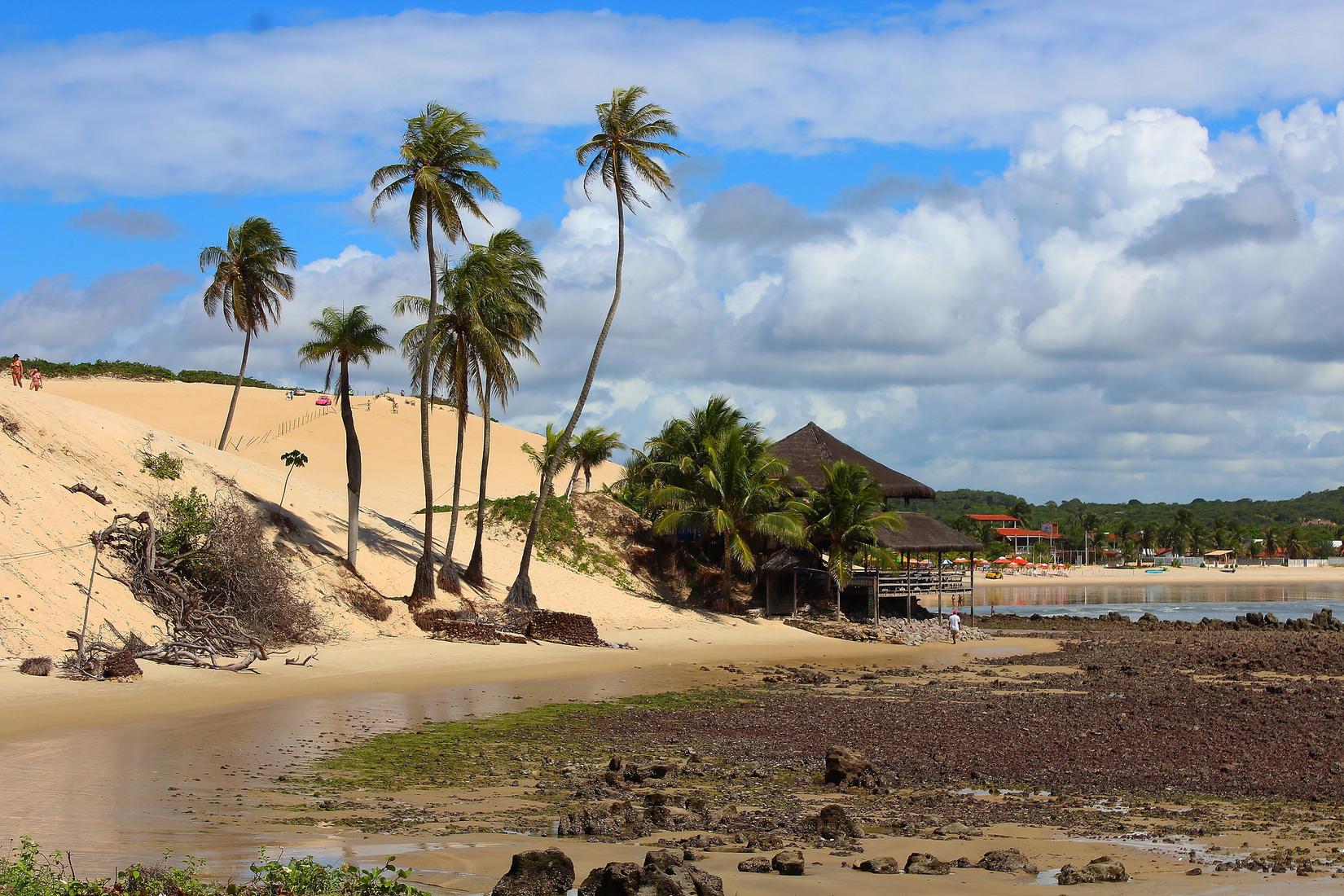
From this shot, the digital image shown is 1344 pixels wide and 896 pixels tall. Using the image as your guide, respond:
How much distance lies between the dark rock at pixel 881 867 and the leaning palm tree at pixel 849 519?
101ft

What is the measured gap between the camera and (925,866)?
33.6 ft

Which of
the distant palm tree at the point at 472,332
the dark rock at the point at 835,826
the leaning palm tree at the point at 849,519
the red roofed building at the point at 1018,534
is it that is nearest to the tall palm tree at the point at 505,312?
the distant palm tree at the point at 472,332

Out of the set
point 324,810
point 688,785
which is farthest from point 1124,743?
point 324,810

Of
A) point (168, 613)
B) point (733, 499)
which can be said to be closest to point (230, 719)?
point (168, 613)

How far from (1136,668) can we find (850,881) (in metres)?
22.1

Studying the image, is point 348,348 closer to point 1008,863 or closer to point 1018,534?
point 1008,863

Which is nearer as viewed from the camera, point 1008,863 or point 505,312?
point 1008,863

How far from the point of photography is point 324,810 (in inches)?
479

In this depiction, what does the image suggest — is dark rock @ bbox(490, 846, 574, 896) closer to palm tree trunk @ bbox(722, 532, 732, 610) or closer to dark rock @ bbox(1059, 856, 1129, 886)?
dark rock @ bbox(1059, 856, 1129, 886)

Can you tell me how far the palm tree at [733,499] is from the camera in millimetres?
40531

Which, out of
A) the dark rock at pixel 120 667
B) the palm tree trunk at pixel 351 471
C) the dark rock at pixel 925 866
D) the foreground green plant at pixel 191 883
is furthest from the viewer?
the palm tree trunk at pixel 351 471

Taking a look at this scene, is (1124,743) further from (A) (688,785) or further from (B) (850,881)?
(B) (850,881)

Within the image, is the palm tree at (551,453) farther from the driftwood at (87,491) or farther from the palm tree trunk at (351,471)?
the driftwood at (87,491)

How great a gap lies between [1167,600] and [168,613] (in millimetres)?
70005
